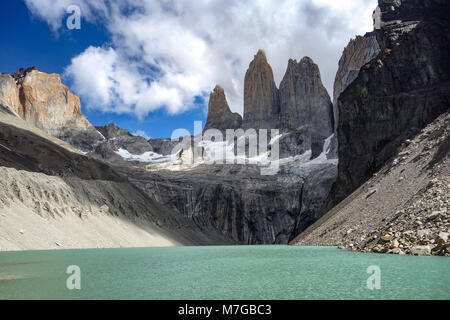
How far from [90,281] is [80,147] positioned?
187 m

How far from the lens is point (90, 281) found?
61.8ft

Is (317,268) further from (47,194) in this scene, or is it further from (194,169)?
(194,169)

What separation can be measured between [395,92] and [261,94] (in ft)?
360

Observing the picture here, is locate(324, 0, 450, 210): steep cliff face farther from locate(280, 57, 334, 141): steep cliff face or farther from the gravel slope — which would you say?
locate(280, 57, 334, 141): steep cliff face

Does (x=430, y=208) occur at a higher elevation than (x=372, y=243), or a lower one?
higher

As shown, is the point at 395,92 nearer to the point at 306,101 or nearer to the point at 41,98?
the point at 306,101

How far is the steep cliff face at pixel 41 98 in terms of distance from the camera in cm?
17925

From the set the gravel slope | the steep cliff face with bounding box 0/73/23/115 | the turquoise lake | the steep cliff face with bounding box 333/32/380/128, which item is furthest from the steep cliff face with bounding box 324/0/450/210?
the steep cliff face with bounding box 0/73/23/115

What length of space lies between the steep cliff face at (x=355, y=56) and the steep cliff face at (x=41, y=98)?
123970 millimetres

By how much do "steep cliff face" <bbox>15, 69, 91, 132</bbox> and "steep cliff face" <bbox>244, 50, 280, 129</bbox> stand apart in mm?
88064

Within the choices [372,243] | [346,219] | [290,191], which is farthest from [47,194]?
[290,191]

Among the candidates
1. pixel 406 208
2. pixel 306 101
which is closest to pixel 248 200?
pixel 306 101

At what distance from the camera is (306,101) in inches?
6481
